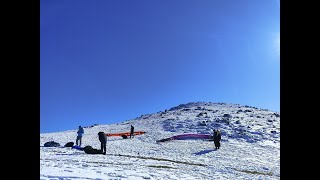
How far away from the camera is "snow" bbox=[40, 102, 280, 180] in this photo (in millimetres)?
16141

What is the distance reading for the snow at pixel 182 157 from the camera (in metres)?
16.1

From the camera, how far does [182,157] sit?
25.8 m
